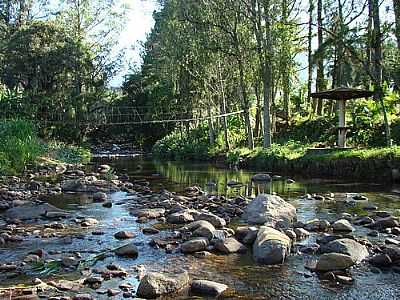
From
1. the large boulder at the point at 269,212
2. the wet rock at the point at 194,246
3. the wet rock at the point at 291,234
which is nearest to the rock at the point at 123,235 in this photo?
the wet rock at the point at 194,246

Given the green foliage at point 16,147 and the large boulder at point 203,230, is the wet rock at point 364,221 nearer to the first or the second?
the large boulder at point 203,230

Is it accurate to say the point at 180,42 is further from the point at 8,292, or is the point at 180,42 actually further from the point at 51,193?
the point at 8,292

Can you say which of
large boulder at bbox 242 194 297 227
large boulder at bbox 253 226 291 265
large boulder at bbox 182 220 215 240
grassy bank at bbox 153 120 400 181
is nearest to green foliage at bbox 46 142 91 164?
grassy bank at bbox 153 120 400 181

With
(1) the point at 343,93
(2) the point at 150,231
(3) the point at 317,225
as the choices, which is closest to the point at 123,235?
(2) the point at 150,231

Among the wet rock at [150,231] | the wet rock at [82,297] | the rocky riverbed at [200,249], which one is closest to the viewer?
the wet rock at [82,297]

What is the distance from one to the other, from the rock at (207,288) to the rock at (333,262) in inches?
58.9

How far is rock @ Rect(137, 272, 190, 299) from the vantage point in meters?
6.23

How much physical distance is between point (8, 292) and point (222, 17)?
73.7ft

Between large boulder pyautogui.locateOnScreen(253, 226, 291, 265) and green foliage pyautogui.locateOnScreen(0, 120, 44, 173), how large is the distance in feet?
43.1

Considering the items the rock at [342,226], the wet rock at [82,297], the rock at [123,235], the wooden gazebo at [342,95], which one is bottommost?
the wet rock at [82,297]

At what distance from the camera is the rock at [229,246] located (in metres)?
8.27

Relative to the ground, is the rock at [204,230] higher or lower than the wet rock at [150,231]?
higher

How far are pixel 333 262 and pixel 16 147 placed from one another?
16.6m

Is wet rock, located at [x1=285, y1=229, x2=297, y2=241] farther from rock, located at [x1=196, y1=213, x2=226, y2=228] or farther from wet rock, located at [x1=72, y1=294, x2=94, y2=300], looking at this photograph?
wet rock, located at [x1=72, y1=294, x2=94, y2=300]
